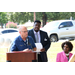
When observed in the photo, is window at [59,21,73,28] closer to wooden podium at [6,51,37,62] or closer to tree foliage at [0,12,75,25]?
tree foliage at [0,12,75,25]

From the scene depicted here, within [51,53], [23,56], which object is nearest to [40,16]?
[51,53]

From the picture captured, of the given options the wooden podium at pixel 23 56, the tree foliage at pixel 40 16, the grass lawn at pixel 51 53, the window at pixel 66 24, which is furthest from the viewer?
the tree foliage at pixel 40 16

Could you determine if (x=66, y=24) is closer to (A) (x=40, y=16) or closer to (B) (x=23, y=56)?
(A) (x=40, y=16)

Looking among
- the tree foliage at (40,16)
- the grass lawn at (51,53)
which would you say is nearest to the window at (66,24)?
the grass lawn at (51,53)

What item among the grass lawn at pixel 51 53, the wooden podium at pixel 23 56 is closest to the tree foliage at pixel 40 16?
the grass lawn at pixel 51 53

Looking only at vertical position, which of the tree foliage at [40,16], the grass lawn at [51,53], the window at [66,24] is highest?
the tree foliage at [40,16]

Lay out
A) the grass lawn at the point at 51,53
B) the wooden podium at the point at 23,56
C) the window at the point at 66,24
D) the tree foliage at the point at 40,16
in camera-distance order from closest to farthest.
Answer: the wooden podium at the point at 23,56, the grass lawn at the point at 51,53, the window at the point at 66,24, the tree foliage at the point at 40,16

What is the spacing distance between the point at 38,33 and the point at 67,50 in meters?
1.02

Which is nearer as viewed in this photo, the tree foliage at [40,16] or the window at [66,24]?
the window at [66,24]

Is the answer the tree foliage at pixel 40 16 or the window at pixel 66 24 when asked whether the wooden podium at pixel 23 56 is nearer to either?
the window at pixel 66 24

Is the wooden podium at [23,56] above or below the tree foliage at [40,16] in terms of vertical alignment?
below

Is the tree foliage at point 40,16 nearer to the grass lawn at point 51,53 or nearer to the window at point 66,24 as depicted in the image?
the window at point 66,24
